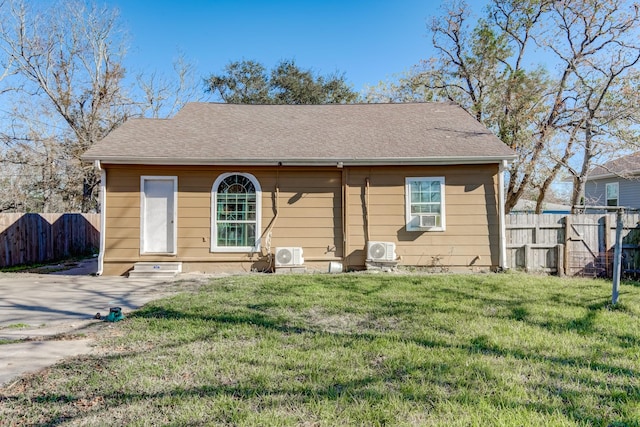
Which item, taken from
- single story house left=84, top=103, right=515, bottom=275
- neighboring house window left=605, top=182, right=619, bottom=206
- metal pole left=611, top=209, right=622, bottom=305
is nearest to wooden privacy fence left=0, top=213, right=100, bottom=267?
single story house left=84, top=103, right=515, bottom=275

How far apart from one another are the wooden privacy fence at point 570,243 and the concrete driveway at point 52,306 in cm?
777

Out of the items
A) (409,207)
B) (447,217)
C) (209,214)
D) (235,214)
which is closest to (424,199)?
(409,207)

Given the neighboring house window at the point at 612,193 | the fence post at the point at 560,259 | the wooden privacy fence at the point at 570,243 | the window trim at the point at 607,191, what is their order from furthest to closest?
the neighboring house window at the point at 612,193
the window trim at the point at 607,191
the fence post at the point at 560,259
the wooden privacy fence at the point at 570,243

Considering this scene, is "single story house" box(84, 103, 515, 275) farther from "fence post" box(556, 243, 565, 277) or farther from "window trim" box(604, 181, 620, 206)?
"window trim" box(604, 181, 620, 206)

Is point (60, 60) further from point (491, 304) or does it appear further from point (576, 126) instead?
point (576, 126)

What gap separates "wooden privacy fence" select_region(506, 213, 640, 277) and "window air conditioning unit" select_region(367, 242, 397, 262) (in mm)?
2866

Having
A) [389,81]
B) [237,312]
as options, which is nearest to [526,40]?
[389,81]

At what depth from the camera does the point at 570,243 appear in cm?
803

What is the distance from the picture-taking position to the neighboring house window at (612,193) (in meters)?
17.4

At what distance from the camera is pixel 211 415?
2.23 metres

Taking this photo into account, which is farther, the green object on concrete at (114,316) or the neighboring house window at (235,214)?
the neighboring house window at (235,214)

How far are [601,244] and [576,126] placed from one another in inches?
203

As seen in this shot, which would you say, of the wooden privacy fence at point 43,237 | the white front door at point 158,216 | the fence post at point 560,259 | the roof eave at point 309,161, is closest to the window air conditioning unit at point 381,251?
the roof eave at point 309,161

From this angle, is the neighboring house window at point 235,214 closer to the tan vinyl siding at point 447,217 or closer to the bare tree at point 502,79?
the tan vinyl siding at point 447,217
